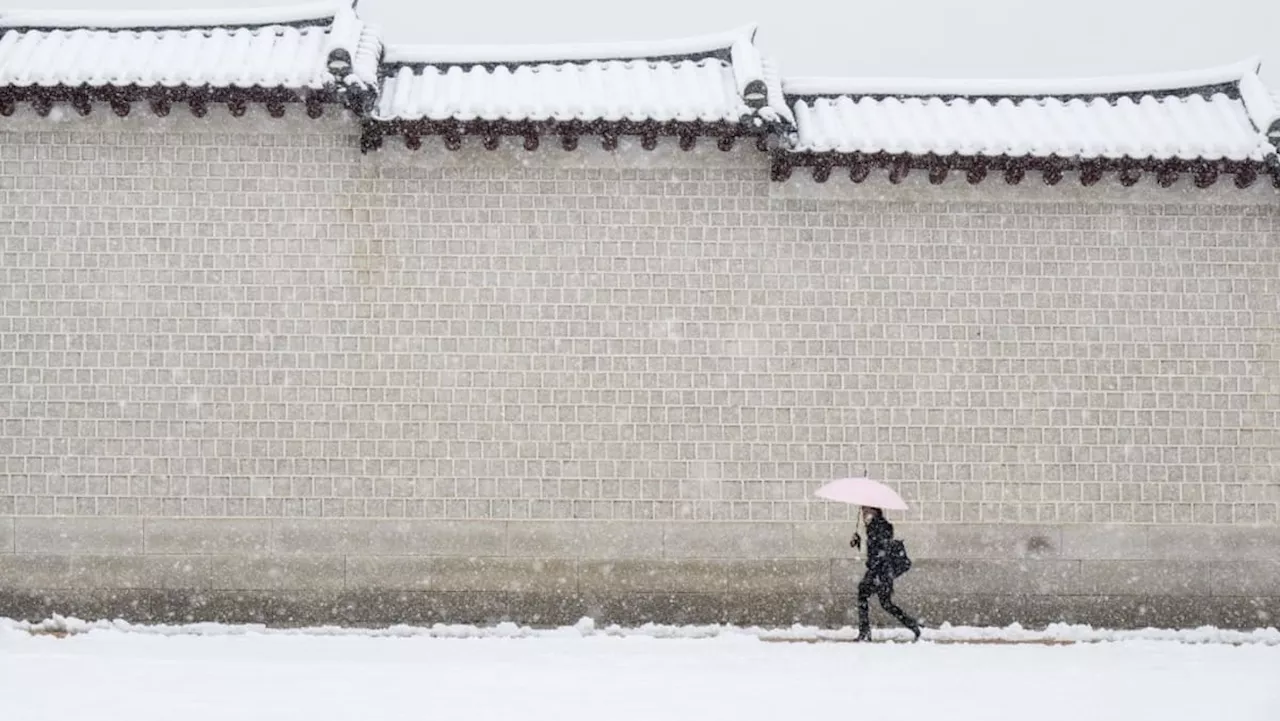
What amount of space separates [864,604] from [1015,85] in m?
5.03

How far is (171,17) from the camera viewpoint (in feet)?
37.3

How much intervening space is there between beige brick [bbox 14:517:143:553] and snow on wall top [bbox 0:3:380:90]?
3.76 meters

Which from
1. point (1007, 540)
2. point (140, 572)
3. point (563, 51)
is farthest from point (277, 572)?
point (1007, 540)

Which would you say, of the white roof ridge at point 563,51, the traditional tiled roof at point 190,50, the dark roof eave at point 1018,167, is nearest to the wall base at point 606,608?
the dark roof eave at point 1018,167

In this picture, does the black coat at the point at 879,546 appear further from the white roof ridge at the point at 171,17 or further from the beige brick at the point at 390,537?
the white roof ridge at the point at 171,17

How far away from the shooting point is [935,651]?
1021 centimetres

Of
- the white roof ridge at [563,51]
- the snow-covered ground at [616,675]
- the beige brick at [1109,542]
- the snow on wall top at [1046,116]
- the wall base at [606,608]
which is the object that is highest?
the white roof ridge at [563,51]

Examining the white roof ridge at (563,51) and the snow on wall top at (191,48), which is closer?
the snow on wall top at (191,48)

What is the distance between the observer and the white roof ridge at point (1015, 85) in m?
11.5

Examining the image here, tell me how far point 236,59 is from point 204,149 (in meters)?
0.93

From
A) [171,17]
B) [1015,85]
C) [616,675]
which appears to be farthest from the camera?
[1015,85]

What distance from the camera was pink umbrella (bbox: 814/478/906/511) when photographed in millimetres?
9891

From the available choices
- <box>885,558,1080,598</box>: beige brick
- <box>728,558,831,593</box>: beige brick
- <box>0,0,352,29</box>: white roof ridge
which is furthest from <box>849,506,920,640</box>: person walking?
<box>0,0,352,29</box>: white roof ridge

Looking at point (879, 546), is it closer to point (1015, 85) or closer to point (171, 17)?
point (1015, 85)
